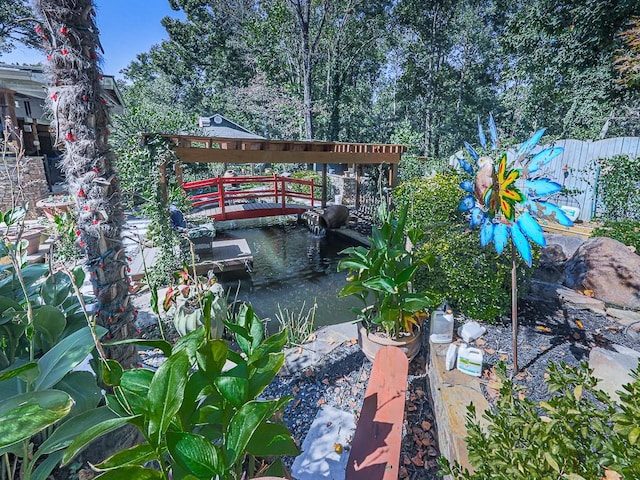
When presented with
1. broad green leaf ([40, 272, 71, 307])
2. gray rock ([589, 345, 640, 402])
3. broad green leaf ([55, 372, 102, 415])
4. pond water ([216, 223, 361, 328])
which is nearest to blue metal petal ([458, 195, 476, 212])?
gray rock ([589, 345, 640, 402])

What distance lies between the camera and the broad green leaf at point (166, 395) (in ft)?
2.19

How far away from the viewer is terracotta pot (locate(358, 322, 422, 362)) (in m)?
2.42

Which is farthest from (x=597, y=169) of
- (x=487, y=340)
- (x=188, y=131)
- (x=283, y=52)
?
(x=283, y=52)

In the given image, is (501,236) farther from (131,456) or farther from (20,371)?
(20,371)

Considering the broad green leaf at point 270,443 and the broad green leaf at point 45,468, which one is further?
Answer: the broad green leaf at point 270,443

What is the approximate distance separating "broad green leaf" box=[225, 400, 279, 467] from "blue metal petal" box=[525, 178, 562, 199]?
172 cm

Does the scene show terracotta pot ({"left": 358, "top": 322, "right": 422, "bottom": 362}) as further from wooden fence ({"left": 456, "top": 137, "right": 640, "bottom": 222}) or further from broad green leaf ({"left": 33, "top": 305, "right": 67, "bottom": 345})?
wooden fence ({"left": 456, "top": 137, "right": 640, "bottom": 222})

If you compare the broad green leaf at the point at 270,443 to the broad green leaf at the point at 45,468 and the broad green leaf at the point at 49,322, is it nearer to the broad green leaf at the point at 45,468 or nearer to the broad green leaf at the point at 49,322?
the broad green leaf at the point at 45,468

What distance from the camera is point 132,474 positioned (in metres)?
0.66

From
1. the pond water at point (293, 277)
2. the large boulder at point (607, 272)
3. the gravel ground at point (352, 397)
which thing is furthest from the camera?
the pond water at point (293, 277)

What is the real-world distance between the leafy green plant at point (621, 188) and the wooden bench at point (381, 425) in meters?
6.16

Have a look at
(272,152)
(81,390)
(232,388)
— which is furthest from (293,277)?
(232,388)

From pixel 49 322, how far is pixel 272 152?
522 centimetres

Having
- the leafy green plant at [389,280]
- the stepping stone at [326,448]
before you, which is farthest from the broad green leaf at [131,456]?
the leafy green plant at [389,280]
